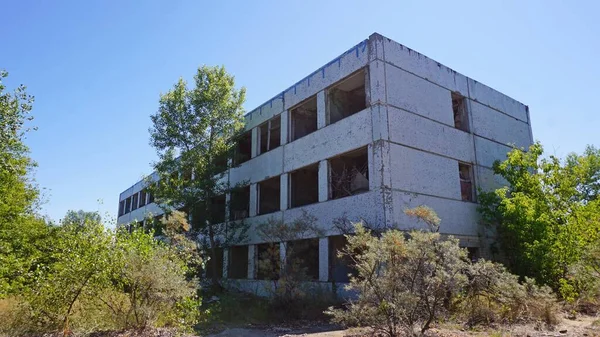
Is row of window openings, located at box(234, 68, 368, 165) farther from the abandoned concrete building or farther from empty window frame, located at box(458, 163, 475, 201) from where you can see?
empty window frame, located at box(458, 163, 475, 201)

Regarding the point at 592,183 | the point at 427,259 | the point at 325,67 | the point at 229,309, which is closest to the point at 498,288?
the point at 427,259

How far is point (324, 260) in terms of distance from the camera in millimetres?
14055

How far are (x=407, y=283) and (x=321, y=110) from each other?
31.7ft

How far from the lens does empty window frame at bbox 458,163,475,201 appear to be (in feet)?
51.2

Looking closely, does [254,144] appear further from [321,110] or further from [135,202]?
[135,202]

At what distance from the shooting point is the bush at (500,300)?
8.78 meters

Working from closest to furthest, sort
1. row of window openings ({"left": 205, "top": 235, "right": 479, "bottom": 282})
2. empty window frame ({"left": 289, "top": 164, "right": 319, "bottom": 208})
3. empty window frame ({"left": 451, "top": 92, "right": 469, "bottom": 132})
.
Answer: row of window openings ({"left": 205, "top": 235, "right": 479, "bottom": 282}), empty window frame ({"left": 451, "top": 92, "right": 469, "bottom": 132}), empty window frame ({"left": 289, "top": 164, "right": 319, "bottom": 208})

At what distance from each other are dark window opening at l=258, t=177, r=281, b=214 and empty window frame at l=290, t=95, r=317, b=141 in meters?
2.53

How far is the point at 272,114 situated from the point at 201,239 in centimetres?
737

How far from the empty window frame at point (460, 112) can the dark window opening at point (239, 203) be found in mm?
10854

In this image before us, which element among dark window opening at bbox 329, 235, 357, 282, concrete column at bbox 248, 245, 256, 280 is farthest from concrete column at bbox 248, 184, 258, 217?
dark window opening at bbox 329, 235, 357, 282

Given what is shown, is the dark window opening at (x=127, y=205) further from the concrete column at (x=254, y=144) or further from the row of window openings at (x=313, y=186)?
the concrete column at (x=254, y=144)

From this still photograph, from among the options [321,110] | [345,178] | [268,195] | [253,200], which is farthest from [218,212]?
[321,110]

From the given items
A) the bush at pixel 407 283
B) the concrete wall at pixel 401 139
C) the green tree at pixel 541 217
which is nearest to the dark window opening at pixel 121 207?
the concrete wall at pixel 401 139
